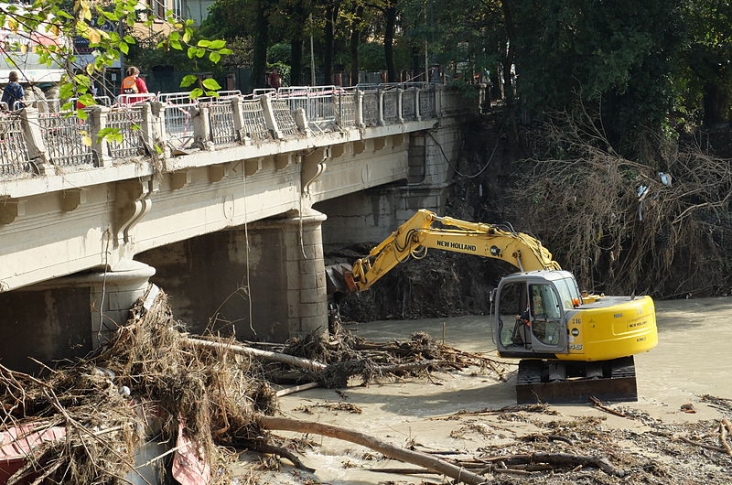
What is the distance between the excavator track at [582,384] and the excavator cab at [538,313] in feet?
1.33

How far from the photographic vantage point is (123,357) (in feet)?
58.9

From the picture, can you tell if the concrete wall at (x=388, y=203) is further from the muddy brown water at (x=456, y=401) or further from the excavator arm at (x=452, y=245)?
the excavator arm at (x=452, y=245)

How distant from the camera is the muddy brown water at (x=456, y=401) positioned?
18.0m

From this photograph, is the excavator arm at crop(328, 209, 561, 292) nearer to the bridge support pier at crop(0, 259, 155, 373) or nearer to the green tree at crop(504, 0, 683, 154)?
the bridge support pier at crop(0, 259, 155, 373)

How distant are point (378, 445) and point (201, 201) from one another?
781cm

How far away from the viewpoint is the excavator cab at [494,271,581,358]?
69.9ft

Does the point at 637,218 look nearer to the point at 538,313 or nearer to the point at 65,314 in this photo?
the point at 538,313

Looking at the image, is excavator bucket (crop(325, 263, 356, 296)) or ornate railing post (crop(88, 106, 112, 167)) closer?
ornate railing post (crop(88, 106, 112, 167))

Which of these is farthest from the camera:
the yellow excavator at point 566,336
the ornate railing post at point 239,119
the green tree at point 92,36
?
the ornate railing post at point 239,119

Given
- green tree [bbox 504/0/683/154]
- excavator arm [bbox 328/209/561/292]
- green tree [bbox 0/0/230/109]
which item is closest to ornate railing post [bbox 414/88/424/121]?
green tree [bbox 504/0/683/154]

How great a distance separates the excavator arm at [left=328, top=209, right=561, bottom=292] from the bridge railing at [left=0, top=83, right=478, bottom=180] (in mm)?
3100

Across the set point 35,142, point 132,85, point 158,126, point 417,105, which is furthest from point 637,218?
point 35,142

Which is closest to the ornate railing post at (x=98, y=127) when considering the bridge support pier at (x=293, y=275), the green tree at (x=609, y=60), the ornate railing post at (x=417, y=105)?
the bridge support pier at (x=293, y=275)

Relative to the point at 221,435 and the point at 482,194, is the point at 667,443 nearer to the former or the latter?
the point at 221,435
